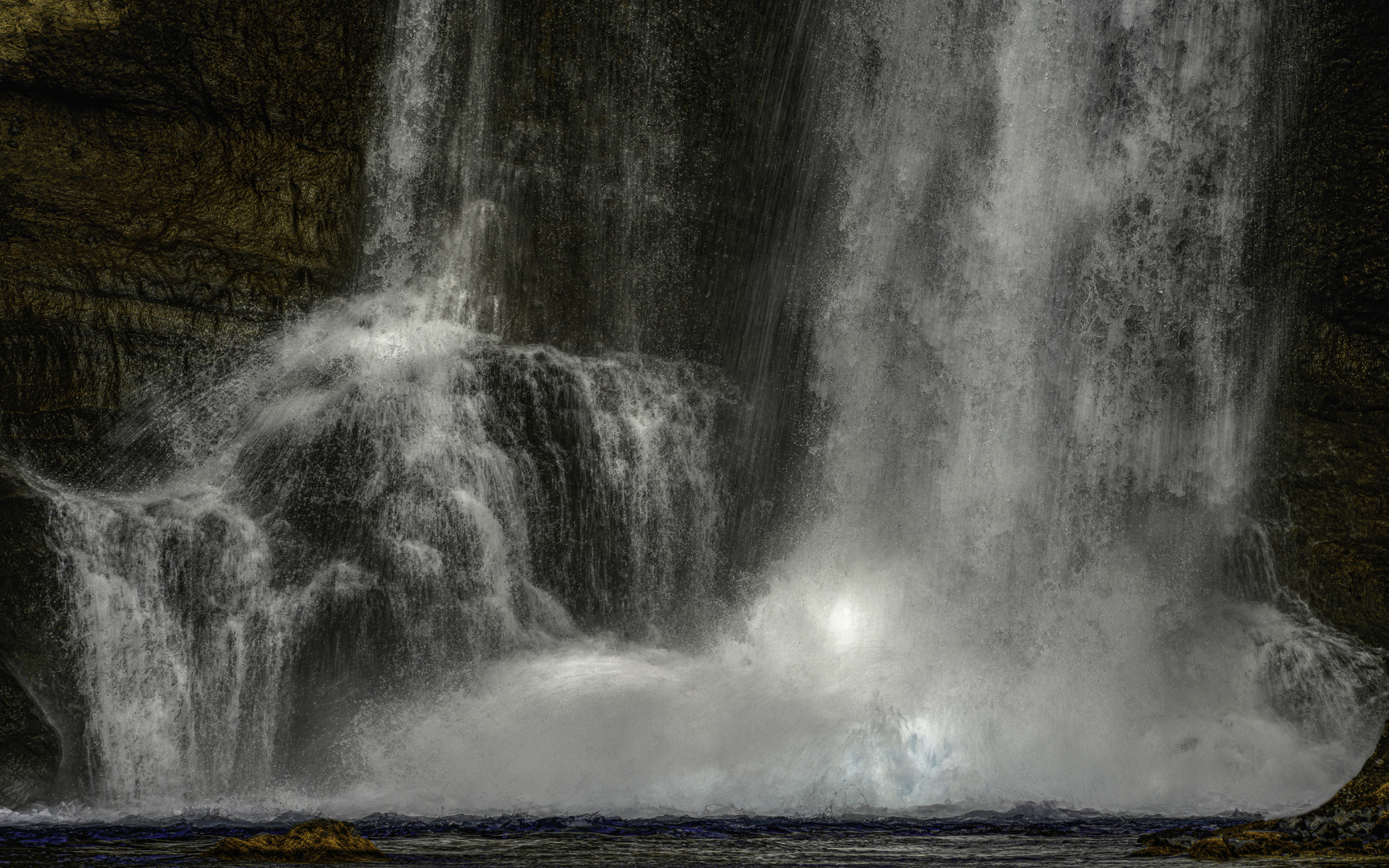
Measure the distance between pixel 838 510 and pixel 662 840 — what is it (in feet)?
21.7

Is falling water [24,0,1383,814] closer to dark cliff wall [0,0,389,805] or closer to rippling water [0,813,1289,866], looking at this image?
dark cliff wall [0,0,389,805]

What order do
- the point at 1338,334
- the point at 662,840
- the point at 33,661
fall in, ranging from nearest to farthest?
the point at 662,840 < the point at 33,661 < the point at 1338,334

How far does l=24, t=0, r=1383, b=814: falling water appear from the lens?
14.2m

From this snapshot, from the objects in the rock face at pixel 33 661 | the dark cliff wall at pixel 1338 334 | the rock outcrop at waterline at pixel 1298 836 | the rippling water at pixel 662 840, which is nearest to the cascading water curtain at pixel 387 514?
the rock face at pixel 33 661

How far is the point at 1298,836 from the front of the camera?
33.7ft

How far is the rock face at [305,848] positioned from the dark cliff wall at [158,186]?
639 cm

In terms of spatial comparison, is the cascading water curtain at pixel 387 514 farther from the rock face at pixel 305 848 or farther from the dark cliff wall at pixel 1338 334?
the dark cliff wall at pixel 1338 334

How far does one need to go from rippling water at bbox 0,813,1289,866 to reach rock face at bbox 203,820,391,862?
0.68ft

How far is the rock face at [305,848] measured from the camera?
9492 millimetres

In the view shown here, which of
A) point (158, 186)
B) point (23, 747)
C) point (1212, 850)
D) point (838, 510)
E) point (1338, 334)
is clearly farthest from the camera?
point (838, 510)

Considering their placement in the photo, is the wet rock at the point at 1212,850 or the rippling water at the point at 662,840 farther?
the wet rock at the point at 1212,850

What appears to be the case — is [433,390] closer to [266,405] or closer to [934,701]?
[266,405]

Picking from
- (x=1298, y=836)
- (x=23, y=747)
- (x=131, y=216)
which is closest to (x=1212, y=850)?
(x=1298, y=836)

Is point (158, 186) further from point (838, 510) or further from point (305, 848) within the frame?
point (838, 510)
